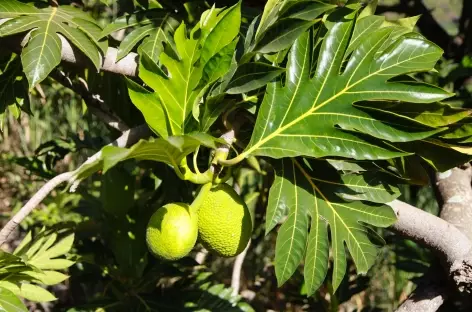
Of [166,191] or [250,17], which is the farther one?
[166,191]

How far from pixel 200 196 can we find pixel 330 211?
214 mm

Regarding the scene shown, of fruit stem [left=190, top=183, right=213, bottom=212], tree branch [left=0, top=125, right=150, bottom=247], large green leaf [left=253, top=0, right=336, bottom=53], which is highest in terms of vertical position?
large green leaf [left=253, top=0, right=336, bottom=53]

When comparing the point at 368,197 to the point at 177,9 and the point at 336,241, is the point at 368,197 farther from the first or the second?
the point at 177,9

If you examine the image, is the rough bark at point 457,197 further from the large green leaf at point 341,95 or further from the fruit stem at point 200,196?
the fruit stem at point 200,196

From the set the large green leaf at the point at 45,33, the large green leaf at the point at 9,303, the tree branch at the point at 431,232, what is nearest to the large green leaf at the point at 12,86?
the large green leaf at the point at 45,33

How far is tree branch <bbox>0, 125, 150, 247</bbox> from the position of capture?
0.90 meters

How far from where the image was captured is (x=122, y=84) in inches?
54.0

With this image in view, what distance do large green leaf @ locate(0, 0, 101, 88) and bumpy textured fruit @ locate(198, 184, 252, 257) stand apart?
0.29 metres

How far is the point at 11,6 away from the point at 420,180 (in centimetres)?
69

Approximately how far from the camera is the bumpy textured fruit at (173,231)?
2.72 ft

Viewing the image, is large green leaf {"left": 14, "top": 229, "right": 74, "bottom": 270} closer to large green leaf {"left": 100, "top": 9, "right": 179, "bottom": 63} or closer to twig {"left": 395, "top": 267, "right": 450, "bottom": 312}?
large green leaf {"left": 100, "top": 9, "right": 179, "bottom": 63}

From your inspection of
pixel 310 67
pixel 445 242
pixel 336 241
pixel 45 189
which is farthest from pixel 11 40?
pixel 445 242

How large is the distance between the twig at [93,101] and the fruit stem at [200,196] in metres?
0.45

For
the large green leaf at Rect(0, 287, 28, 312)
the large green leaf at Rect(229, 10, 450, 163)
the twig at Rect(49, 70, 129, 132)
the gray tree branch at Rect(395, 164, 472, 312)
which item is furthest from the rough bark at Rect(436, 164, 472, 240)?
the large green leaf at Rect(0, 287, 28, 312)
